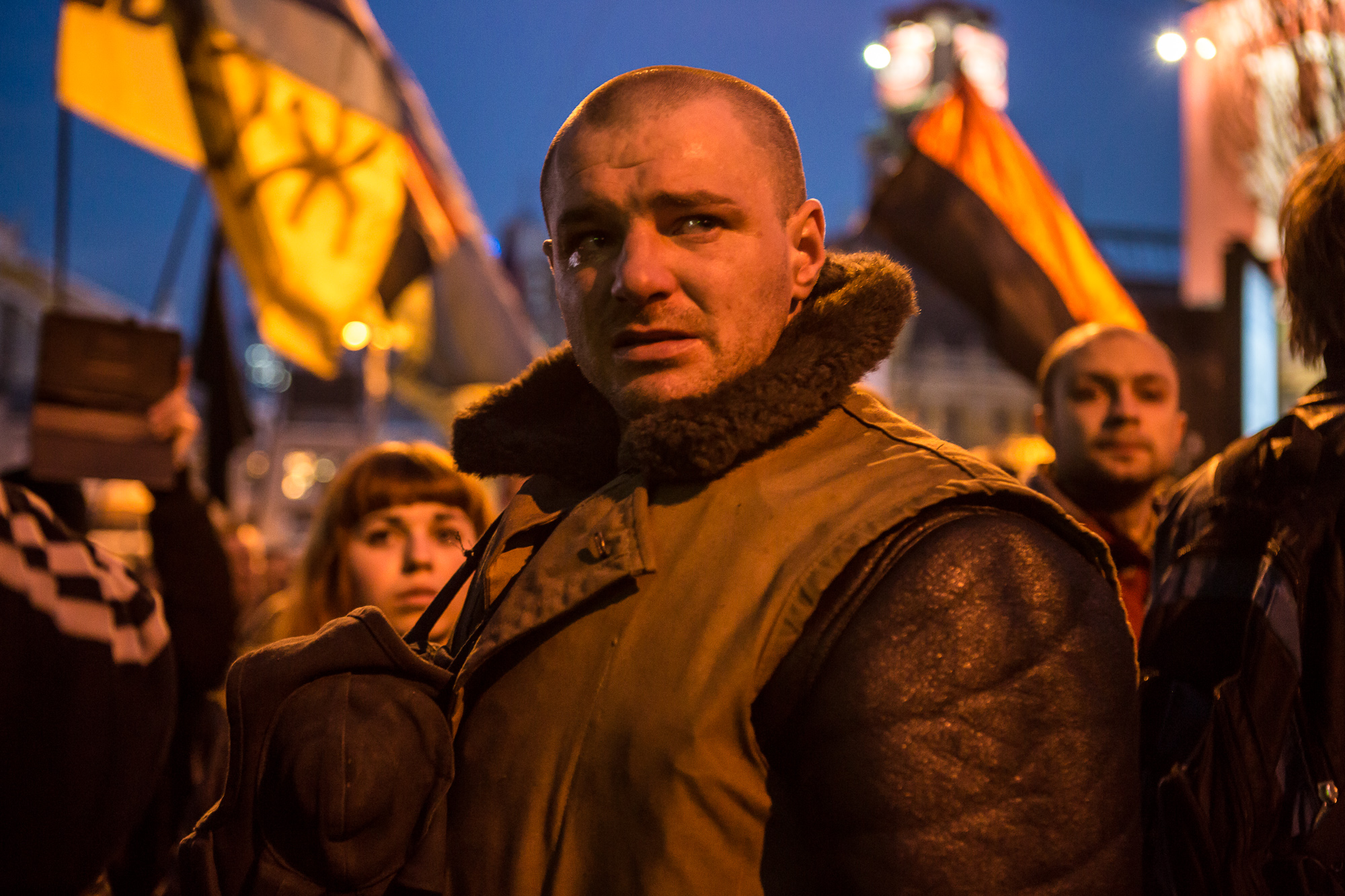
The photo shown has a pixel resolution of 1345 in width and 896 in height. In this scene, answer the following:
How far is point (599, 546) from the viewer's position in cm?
138

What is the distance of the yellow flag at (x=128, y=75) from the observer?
5984mm

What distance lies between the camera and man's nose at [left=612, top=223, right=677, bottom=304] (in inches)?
55.4

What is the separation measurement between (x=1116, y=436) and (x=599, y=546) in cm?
250

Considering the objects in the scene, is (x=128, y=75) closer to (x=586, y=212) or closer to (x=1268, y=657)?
(x=586, y=212)

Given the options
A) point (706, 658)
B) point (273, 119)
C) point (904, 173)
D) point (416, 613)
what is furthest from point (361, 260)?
point (706, 658)

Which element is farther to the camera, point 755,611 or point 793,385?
point 793,385

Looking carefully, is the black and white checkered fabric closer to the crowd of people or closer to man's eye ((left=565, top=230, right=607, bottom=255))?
the crowd of people

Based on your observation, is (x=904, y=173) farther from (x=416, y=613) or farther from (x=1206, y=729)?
(x=1206, y=729)

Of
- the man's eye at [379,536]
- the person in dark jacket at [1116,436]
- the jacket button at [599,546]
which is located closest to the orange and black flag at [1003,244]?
the person in dark jacket at [1116,436]

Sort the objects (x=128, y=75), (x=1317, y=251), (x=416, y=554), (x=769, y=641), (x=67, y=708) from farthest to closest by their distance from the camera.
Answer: (x=128, y=75)
(x=416, y=554)
(x=67, y=708)
(x=1317, y=251)
(x=769, y=641)

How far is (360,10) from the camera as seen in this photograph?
21.5 ft

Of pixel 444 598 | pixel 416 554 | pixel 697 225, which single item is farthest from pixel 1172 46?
pixel 444 598

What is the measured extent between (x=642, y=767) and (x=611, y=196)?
0.73 m

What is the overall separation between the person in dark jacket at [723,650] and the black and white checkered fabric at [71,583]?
4.02ft
